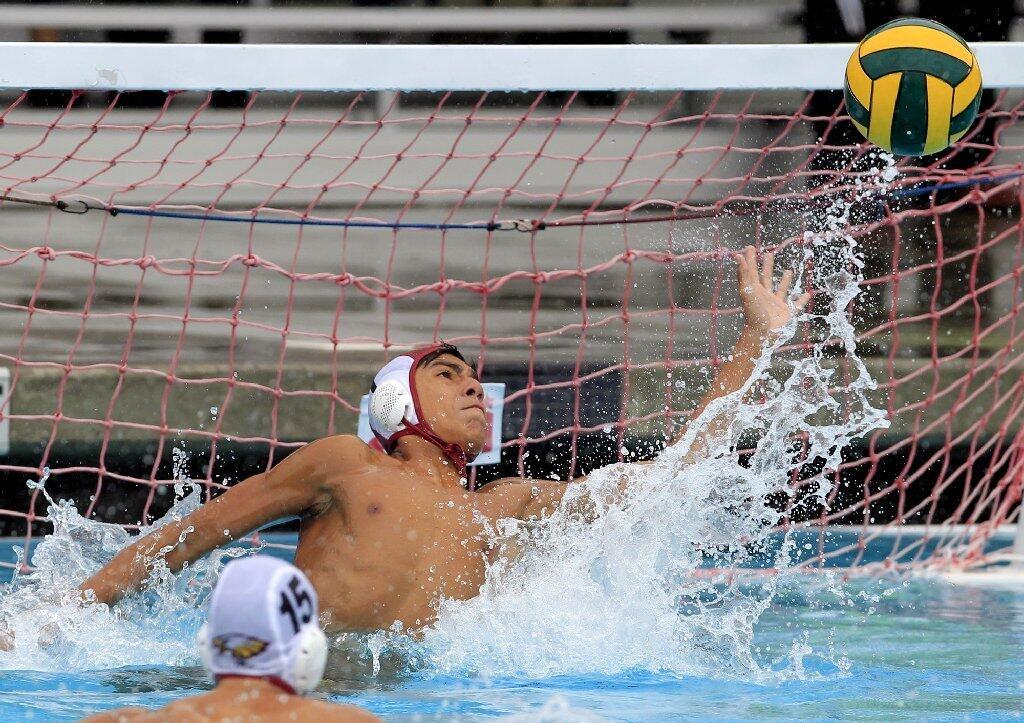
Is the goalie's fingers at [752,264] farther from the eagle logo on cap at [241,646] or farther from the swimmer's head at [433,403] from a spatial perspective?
the eagle logo on cap at [241,646]

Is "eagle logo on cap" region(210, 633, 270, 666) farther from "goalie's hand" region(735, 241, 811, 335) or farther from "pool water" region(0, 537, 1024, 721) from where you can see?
"goalie's hand" region(735, 241, 811, 335)

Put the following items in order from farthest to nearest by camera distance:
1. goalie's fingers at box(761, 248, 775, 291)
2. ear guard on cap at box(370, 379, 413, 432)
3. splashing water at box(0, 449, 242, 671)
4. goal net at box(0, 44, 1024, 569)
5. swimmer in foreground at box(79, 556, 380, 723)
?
goal net at box(0, 44, 1024, 569), goalie's fingers at box(761, 248, 775, 291), ear guard on cap at box(370, 379, 413, 432), splashing water at box(0, 449, 242, 671), swimmer in foreground at box(79, 556, 380, 723)

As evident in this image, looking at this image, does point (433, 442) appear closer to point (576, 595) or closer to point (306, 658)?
point (576, 595)

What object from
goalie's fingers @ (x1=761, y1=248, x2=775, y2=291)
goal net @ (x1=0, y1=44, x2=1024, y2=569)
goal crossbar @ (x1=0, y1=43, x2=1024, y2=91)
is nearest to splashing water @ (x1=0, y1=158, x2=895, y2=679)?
goalie's fingers @ (x1=761, y1=248, x2=775, y2=291)

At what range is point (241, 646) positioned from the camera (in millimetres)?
1764

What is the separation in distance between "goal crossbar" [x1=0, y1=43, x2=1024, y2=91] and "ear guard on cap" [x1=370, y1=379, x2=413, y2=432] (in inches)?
41.3

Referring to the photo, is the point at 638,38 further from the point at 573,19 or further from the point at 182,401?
the point at 182,401

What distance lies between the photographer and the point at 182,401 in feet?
21.7

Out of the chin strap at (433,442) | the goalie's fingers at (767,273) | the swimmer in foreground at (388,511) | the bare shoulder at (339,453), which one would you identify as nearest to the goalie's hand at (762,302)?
the goalie's fingers at (767,273)

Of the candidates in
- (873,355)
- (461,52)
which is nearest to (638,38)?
(873,355)

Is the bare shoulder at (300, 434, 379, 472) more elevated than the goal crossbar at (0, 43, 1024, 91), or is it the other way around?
the goal crossbar at (0, 43, 1024, 91)

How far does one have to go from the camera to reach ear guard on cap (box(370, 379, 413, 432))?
10.9 feet

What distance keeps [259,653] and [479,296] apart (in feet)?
20.2

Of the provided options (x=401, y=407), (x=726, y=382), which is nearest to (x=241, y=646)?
(x=401, y=407)
